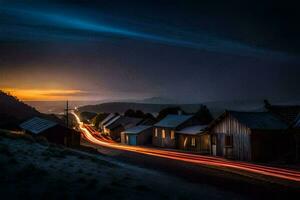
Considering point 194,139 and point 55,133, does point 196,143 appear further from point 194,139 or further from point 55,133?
point 55,133

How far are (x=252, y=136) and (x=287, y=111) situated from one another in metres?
6.98

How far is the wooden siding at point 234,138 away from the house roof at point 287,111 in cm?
548

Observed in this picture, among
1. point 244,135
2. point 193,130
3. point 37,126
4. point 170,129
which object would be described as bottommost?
point 170,129

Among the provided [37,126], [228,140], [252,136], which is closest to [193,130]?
[228,140]

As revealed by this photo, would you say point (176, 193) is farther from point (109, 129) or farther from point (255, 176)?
point (109, 129)

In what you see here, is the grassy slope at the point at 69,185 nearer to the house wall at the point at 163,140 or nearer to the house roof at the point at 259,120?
the house roof at the point at 259,120

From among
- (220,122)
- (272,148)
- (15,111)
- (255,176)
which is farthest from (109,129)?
(255,176)

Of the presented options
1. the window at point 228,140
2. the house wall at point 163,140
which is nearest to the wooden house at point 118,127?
the house wall at point 163,140

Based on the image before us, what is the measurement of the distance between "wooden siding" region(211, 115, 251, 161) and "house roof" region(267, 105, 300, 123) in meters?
5.48

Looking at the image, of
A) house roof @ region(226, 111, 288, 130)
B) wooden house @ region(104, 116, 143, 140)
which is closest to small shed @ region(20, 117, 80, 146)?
house roof @ region(226, 111, 288, 130)

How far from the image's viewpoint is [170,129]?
53.8 metres

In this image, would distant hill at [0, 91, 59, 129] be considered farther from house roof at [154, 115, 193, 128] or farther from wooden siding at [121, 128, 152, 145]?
house roof at [154, 115, 193, 128]

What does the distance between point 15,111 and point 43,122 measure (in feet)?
101

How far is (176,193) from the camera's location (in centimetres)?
1459
